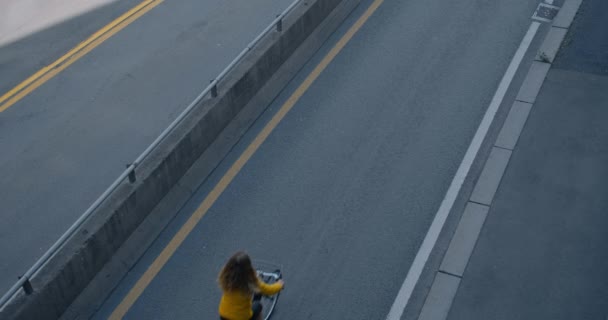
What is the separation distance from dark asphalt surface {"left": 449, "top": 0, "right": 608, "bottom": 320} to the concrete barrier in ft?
13.6

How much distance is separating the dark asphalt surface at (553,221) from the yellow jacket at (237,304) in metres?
2.72

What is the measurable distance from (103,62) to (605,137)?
352 inches

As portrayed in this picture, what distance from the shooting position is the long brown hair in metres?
7.25

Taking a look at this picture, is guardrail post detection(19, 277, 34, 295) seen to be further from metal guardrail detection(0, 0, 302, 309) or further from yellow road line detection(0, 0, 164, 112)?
yellow road line detection(0, 0, 164, 112)

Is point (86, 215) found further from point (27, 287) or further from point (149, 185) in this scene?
point (149, 185)

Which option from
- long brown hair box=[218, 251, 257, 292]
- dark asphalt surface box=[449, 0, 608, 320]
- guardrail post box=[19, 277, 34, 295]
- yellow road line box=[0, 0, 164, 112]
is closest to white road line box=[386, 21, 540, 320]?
dark asphalt surface box=[449, 0, 608, 320]

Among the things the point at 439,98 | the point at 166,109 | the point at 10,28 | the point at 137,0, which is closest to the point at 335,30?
Answer: the point at 439,98

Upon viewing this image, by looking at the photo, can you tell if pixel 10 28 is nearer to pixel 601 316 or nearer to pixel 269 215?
pixel 269 215

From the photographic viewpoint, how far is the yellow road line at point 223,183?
917 centimetres

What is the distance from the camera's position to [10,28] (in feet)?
49.8

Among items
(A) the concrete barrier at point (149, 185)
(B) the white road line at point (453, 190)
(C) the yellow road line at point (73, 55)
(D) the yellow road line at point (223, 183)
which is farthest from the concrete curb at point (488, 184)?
(C) the yellow road line at point (73, 55)

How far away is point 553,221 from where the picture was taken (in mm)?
10125

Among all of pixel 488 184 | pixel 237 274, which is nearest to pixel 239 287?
pixel 237 274

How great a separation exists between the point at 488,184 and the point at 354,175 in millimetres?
1966
